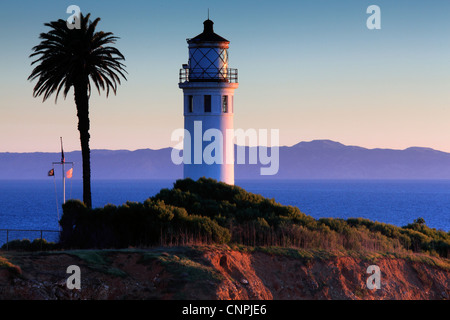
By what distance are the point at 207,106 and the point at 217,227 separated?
21598mm

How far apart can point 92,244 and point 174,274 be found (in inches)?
280

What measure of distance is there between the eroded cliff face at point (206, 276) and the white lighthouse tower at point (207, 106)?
21.7m

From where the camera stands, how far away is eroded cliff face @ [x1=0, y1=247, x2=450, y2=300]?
1948 centimetres

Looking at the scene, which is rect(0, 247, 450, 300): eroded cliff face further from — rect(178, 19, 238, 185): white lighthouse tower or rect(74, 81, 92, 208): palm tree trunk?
rect(178, 19, 238, 185): white lighthouse tower

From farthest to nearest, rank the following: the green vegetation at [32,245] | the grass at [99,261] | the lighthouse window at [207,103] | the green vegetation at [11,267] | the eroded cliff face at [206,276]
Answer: the lighthouse window at [207,103] → the green vegetation at [32,245] → the grass at [99,261] → the eroded cliff face at [206,276] → the green vegetation at [11,267]

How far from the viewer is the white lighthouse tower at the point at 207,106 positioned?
4688 cm

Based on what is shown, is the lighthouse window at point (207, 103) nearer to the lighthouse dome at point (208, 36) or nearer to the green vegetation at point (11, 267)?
the lighthouse dome at point (208, 36)

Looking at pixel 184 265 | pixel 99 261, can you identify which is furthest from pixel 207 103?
pixel 99 261

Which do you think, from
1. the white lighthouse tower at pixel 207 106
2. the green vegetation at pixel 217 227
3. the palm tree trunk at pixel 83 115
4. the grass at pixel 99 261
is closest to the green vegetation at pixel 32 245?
the green vegetation at pixel 217 227

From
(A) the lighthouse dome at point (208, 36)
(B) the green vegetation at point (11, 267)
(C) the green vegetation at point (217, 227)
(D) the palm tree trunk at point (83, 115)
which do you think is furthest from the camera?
(A) the lighthouse dome at point (208, 36)

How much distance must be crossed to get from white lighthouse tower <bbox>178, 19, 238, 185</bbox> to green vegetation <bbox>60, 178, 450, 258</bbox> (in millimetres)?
11607

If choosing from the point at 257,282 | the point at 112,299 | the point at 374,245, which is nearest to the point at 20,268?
the point at 112,299

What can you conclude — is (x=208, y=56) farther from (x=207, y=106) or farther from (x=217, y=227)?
(x=217, y=227)
